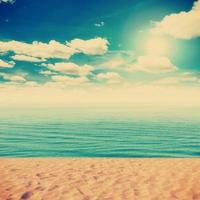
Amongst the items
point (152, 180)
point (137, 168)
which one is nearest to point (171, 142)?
point (137, 168)

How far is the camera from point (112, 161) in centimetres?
1623

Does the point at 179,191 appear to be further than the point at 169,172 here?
No

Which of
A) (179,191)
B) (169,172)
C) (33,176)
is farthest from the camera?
(169,172)

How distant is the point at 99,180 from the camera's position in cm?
1158

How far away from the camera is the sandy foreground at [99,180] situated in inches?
380

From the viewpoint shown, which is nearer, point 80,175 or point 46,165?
point 80,175

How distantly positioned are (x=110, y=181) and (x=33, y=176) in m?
3.40

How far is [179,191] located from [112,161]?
6477 millimetres

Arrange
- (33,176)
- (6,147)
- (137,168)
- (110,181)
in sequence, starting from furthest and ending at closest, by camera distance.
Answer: (6,147)
(137,168)
(33,176)
(110,181)

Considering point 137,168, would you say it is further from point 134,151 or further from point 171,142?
point 171,142

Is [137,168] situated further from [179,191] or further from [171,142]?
[171,142]

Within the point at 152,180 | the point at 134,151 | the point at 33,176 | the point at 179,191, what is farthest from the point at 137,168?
the point at 134,151

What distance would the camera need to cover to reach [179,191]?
10.1 meters

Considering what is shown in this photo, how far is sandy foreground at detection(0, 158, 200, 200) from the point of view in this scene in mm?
9664
